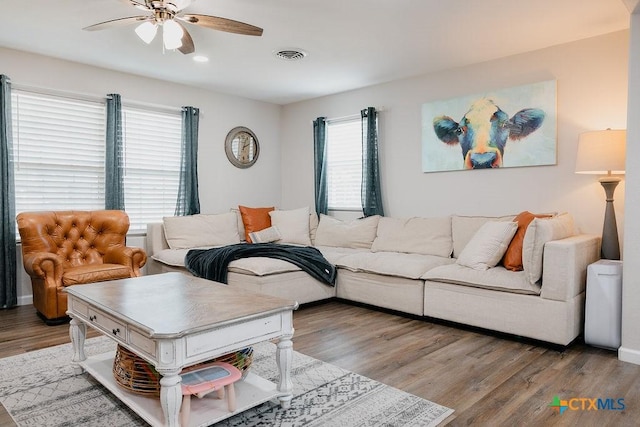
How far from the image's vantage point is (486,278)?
10.7ft

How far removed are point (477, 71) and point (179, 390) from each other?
13.3 ft

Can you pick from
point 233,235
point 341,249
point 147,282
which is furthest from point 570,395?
point 233,235

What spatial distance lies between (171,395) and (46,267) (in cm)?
250

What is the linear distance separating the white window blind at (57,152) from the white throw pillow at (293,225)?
2.00 meters

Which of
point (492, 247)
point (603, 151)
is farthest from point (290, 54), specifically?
point (603, 151)

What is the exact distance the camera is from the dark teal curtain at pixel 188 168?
523cm

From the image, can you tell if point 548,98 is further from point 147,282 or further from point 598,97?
point 147,282

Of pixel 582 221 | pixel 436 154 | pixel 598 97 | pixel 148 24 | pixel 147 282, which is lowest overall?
pixel 147 282

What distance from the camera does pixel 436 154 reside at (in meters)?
4.69

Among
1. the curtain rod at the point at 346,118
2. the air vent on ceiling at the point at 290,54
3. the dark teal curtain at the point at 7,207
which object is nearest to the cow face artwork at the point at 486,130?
the curtain rod at the point at 346,118

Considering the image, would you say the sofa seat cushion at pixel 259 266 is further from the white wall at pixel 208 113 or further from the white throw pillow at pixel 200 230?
the white wall at pixel 208 113

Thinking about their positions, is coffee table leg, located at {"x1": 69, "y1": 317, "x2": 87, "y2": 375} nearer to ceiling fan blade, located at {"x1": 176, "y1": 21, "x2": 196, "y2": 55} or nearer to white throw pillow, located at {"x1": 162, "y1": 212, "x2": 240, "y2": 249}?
ceiling fan blade, located at {"x1": 176, "y1": 21, "x2": 196, "y2": 55}

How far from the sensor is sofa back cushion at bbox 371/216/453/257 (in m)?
4.28

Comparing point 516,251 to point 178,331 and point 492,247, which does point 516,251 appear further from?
point 178,331
